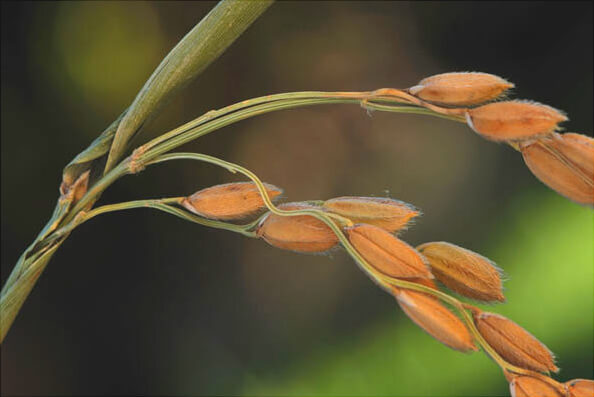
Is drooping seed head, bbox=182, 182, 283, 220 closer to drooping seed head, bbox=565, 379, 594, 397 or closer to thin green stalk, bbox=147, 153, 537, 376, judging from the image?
thin green stalk, bbox=147, 153, 537, 376

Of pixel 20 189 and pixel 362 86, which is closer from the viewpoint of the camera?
pixel 20 189

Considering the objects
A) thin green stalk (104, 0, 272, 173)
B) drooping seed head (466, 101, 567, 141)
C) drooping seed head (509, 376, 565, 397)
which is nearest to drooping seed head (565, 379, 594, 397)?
drooping seed head (509, 376, 565, 397)

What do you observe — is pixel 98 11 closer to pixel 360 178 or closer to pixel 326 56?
pixel 326 56

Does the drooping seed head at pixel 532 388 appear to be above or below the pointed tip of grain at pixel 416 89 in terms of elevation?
below

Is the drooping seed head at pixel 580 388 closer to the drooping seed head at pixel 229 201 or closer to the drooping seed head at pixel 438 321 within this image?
the drooping seed head at pixel 438 321

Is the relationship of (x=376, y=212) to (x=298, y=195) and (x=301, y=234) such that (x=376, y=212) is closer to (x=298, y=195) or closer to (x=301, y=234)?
(x=301, y=234)

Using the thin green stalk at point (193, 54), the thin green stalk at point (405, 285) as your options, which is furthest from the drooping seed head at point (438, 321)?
the thin green stalk at point (193, 54)

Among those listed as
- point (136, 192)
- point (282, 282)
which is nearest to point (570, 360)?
point (282, 282)
